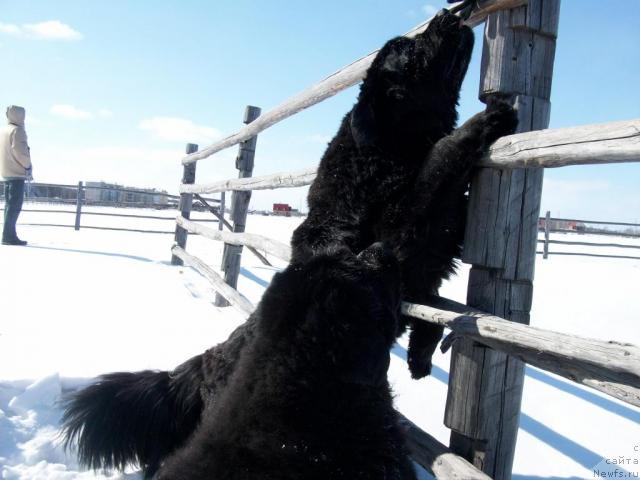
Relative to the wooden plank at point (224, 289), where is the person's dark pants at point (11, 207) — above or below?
above

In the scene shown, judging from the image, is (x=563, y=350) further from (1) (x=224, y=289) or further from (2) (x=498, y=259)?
(1) (x=224, y=289)

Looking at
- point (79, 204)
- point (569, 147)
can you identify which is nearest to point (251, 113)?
point (569, 147)

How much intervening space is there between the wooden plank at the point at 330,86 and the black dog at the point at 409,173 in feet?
0.49

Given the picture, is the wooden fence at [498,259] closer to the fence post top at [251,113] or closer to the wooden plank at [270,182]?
the wooden plank at [270,182]

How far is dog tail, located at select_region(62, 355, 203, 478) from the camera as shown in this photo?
2.39 m

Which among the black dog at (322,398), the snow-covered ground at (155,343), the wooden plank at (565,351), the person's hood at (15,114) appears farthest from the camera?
the person's hood at (15,114)

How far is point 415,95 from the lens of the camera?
6.34ft

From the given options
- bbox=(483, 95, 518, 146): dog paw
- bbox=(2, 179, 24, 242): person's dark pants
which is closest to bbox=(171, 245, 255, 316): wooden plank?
bbox=(483, 95, 518, 146): dog paw

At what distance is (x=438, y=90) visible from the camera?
194 cm

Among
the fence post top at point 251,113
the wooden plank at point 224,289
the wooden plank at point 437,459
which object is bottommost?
the wooden plank at point 437,459

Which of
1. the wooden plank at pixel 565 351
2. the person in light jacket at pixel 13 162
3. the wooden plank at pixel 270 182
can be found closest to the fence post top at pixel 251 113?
the wooden plank at pixel 270 182

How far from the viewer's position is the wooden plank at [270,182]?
314cm

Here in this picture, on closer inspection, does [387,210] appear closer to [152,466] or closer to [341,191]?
[341,191]

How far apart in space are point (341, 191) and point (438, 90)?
563 millimetres
